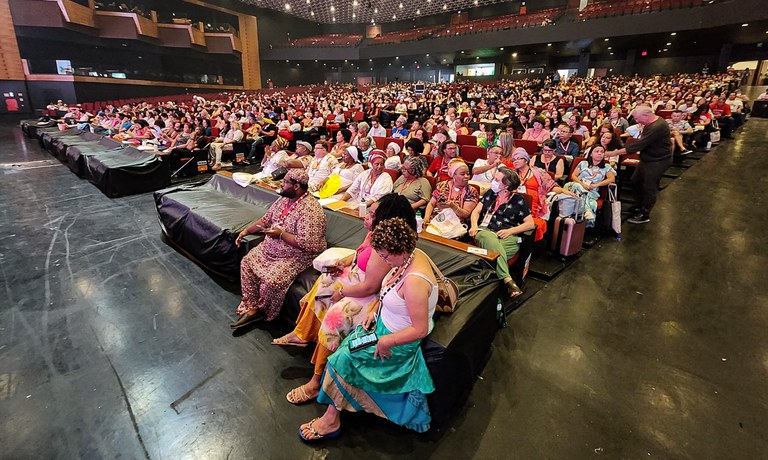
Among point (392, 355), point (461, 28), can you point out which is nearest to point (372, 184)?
point (392, 355)

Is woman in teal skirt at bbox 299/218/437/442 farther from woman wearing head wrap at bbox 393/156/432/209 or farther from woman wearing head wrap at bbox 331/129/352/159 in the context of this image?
woman wearing head wrap at bbox 331/129/352/159

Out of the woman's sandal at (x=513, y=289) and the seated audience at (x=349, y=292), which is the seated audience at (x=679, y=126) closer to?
the woman's sandal at (x=513, y=289)

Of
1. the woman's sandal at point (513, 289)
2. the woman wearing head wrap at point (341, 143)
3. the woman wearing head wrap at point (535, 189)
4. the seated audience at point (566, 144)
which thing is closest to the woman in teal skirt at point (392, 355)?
the woman's sandal at point (513, 289)

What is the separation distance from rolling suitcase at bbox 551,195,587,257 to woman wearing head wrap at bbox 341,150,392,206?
1776 mm

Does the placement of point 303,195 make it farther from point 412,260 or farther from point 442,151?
point 442,151

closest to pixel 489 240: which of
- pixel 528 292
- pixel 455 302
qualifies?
pixel 528 292

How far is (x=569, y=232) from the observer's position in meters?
3.54

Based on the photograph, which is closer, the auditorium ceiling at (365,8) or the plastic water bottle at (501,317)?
the plastic water bottle at (501,317)

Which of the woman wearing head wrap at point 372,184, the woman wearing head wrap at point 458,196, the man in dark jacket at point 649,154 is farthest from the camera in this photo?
the man in dark jacket at point 649,154

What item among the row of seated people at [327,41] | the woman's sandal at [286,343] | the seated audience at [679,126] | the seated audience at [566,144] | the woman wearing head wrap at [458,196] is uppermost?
the row of seated people at [327,41]

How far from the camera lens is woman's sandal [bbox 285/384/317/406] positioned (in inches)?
78.8

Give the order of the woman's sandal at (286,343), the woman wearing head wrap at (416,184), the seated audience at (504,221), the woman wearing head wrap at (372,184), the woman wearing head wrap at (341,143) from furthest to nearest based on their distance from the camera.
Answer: the woman wearing head wrap at (341,143), the woman wearing head wrap at (372,184), the woman wearing head wrap at (416,184), the seated audience at (504,221), the woman's sandal at (286,343)

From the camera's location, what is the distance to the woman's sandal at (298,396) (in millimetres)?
2002

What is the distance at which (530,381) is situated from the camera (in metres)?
2.13
